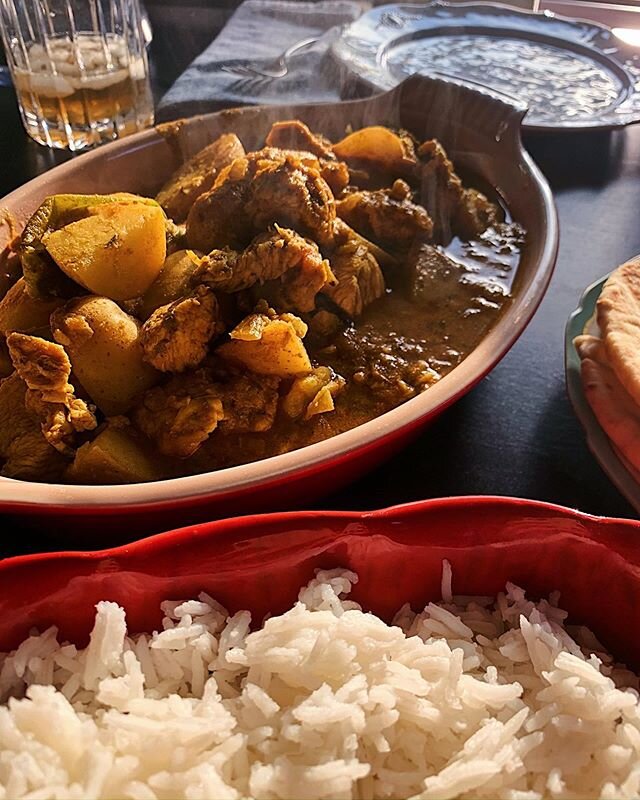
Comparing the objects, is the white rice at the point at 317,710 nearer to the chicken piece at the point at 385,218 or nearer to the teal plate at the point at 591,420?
the teal plate at the point at 591,420

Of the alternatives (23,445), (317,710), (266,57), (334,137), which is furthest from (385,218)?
(266,57)

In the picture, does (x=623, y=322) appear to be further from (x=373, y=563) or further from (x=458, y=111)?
(x=458, y=111)

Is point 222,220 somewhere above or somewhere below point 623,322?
above

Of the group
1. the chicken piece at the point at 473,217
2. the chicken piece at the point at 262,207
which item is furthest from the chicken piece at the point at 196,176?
the chicken piece at the point at 473,217

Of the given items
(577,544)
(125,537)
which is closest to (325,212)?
(125,537)

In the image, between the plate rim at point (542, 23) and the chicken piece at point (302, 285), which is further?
the plate rim at point (542, 23)
